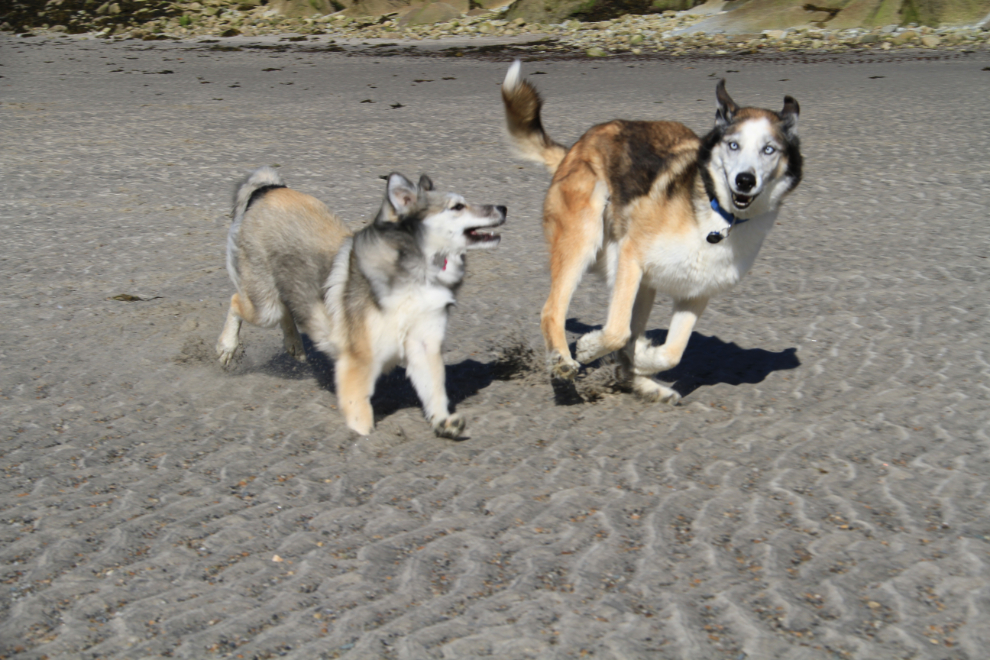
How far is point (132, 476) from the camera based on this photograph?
13.4 ft

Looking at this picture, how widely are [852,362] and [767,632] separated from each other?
9.64 feet

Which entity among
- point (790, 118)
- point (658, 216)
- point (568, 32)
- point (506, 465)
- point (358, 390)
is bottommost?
point (506, 465)

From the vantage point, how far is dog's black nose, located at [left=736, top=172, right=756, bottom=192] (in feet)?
14.8

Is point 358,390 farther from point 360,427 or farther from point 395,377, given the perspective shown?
point 395,377

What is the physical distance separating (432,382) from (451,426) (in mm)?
248

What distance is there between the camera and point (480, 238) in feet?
15.3

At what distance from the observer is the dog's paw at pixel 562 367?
500 cm

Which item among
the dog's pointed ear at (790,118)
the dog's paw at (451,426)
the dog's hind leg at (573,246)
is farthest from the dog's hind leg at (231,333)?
the dog's pointed ear at (790,118)

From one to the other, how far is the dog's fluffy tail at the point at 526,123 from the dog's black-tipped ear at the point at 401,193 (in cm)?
145

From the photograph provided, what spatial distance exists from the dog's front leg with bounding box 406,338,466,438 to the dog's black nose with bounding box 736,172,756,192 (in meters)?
1.76

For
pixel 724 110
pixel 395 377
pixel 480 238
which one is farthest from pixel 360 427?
pixel 724 110

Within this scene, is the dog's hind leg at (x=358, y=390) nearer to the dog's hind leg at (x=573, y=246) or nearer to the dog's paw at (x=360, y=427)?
the dog's paw at (x=360, y=427)

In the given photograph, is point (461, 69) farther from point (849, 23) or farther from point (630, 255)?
point (630, 255)

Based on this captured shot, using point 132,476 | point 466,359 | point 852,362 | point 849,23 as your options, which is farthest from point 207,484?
point 849,23
